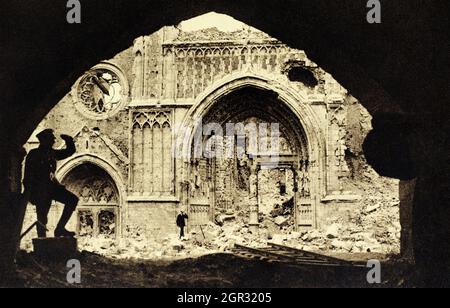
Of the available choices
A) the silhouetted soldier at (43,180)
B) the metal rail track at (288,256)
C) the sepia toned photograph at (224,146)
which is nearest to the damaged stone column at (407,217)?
the sepia toned photograph at (224,146)

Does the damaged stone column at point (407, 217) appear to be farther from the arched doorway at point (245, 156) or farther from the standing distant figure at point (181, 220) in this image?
the standing distant figure at point (181, 220)

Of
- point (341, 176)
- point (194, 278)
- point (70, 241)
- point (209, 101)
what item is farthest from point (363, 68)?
point (209, 101)

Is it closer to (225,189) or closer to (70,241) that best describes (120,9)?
(70,241)

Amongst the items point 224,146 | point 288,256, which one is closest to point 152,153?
point 224,146

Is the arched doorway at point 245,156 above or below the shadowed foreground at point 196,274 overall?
above

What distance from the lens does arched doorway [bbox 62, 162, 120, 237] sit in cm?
1125

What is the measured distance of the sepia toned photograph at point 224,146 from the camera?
5.08 m

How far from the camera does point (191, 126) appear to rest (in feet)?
37.4

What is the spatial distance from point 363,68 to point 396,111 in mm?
557

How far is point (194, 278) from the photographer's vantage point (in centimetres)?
697

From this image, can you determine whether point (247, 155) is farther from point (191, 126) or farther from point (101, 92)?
point (101, 92)

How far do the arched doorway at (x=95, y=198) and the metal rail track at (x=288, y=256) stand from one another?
10.0 feet

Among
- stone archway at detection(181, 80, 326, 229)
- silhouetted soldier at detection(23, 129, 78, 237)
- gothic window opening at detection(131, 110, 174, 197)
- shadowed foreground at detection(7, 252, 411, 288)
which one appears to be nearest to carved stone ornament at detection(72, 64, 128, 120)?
gothic window opening at detection(131, 110, 174, 197)

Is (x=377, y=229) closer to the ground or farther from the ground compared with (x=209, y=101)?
closer to the ground
